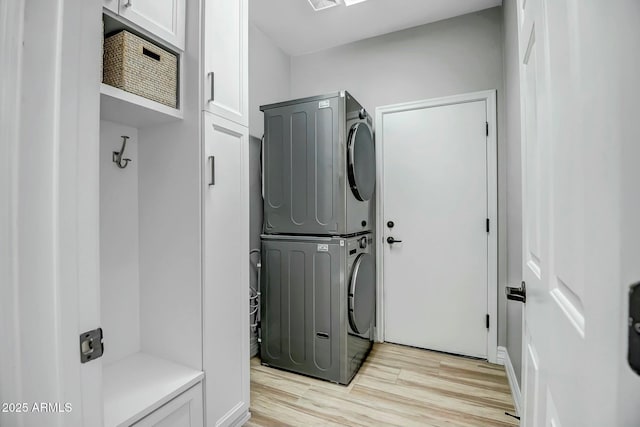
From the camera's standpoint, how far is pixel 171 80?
133 centimetres

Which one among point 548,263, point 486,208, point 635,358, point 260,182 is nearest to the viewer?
point 635,358

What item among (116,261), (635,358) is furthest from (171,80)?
(635,358)

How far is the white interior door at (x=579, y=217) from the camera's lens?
287 mm

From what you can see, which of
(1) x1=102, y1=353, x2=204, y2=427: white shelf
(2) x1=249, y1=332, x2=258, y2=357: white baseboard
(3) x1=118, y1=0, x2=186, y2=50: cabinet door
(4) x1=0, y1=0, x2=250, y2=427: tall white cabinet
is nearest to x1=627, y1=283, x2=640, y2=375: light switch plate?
(4) x1=0, y1=0, x2=250, y2=427: tall white cabinet

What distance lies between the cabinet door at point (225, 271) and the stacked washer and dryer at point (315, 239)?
56 centimetres

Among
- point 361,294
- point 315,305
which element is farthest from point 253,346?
point 361,294

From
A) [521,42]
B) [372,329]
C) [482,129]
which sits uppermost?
[482,129]

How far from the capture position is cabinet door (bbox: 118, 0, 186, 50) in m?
1.14

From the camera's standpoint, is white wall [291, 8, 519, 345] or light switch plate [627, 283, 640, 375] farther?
white wall [291, 8, 519, 345]

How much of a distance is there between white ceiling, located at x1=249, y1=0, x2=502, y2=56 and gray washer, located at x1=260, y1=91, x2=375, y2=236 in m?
0.86

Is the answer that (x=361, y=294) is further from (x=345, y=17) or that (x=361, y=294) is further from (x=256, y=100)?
(x=345, y=17)

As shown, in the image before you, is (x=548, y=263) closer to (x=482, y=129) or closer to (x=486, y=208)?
(x=486, y=208)

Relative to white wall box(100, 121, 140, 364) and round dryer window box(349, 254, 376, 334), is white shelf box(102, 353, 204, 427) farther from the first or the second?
round dryer window box(349, 254, 376, 334)

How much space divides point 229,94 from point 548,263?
154 centimetres
